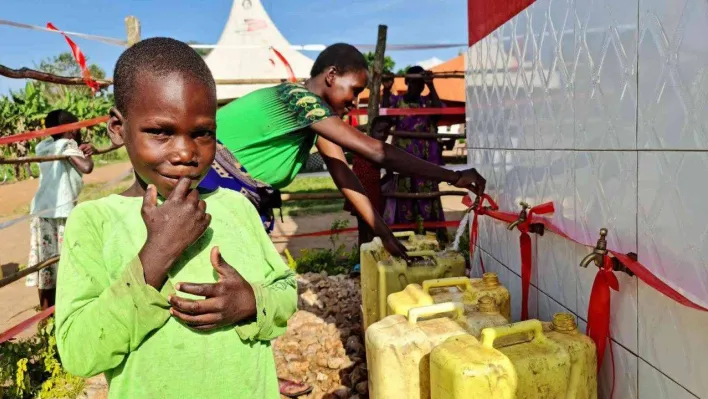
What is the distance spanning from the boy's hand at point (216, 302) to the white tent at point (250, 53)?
35.4 feet

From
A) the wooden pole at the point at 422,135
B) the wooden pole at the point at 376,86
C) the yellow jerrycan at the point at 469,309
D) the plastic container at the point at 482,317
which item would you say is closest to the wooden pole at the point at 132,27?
the wooden pole at the point at 376,86

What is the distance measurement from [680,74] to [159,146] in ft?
4.17

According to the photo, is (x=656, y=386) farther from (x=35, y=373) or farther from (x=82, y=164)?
(x=82, y=164)

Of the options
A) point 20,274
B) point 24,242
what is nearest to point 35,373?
point 20,274

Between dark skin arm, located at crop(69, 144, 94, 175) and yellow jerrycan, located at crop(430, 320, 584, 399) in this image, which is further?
dark skin arm, located at crop(69, 144, 94, 175)

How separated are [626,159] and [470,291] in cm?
89

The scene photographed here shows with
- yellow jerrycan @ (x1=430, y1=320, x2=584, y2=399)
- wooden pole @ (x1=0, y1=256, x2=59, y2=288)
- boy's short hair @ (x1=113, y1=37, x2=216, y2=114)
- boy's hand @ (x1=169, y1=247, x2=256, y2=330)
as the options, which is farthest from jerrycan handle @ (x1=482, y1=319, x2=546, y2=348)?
wooden pole @ (x1=0, y1=256, x2=59, y2=288)

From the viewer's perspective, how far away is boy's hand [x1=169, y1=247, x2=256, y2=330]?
1.08m

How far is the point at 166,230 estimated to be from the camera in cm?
106

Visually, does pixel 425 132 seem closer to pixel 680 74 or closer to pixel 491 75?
pixel 491 75

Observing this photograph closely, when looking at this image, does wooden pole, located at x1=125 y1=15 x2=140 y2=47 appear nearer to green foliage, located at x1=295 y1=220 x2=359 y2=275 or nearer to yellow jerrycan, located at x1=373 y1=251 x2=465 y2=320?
green foliage, located at x1=295 y1=220 x2=359 y2=275

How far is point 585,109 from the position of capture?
184 centimetres

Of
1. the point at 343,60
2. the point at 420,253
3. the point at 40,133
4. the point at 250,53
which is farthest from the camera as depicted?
the point at 250,53

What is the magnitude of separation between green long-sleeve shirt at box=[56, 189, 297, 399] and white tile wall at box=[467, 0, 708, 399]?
102cm
